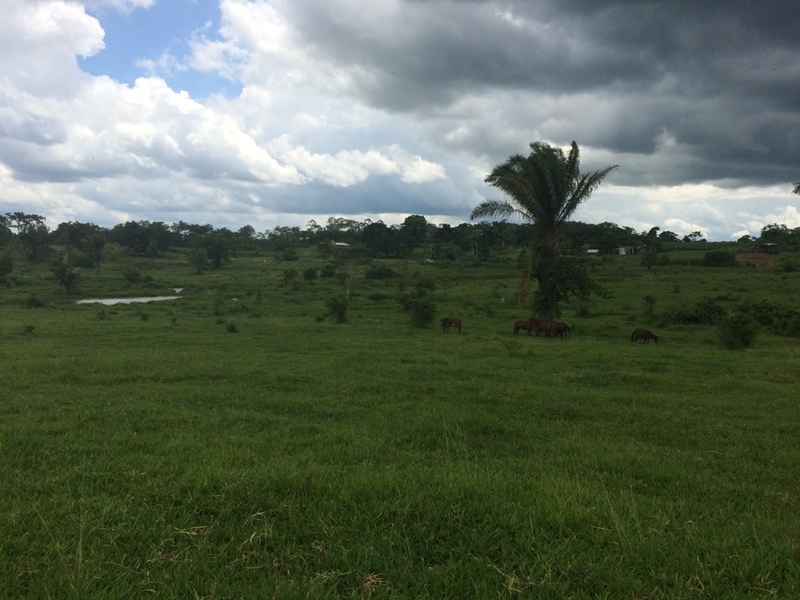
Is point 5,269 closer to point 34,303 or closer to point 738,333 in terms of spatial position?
point 34,303

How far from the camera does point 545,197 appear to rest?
74.3ft

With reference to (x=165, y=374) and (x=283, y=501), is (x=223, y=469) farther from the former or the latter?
(x=165, y=374)

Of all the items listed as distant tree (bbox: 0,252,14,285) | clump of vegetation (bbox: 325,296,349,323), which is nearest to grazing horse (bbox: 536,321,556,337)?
clump of vegetation (bbox: 325,296,349,323)

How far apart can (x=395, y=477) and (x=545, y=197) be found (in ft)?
65.4

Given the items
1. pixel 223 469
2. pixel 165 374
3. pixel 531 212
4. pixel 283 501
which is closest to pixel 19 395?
pixel 165 374

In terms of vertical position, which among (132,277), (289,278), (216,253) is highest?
(216,253)

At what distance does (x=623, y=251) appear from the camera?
76562mm

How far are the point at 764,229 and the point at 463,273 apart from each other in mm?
59261

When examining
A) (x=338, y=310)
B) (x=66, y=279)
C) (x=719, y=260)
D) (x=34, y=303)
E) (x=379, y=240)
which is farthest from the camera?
(x=379, y=240)

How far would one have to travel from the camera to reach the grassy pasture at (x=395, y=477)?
324 centimetres

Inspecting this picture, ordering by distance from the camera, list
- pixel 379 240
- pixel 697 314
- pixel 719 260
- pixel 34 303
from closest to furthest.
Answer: pixel 697 314
pixel 34 303
pixel 719 260
pixel 379 240

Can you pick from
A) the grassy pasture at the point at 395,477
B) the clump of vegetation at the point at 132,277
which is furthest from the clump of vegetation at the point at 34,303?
the grassy pasture at the point at 395,477

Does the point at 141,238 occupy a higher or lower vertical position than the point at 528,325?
higher

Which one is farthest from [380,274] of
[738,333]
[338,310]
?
[738,333]
